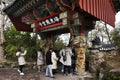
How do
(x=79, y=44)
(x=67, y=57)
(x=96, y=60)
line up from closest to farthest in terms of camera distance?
(x=79, y=44)
(x=67, y=57)
(x=96, y=60)

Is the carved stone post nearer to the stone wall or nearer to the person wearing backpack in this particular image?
the person wearing backpack

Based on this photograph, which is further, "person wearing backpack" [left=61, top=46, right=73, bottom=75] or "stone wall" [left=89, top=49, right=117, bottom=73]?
"stone wall" [left=89, top=49, right=117, bottom=73]

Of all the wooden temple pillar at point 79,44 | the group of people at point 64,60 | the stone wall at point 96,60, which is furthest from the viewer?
the stone wall at point 96,60

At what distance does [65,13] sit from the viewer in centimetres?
1021

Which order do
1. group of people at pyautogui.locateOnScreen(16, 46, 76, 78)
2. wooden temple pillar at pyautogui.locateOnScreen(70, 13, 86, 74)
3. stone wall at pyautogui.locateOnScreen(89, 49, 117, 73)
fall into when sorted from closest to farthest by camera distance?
wooden temple pillar at pyautogui.locateOnScreen(70, 13, 86, 74)
group of people at pyautogui.locateOnScreen(16, 46, 76, 78)
stone wall at pyautogui.locateOnScreen(89, 49, 117, 73)

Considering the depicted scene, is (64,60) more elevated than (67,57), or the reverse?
(67,57)

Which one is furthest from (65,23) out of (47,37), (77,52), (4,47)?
(4,47)

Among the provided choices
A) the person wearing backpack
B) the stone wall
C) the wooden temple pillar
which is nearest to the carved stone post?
the wooden temple pillar

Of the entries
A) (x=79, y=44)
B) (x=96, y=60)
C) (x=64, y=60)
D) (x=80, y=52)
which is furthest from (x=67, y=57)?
(x=96, y=60)

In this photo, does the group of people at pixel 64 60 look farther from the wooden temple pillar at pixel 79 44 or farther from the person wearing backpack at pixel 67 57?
the wooden temple pillar at pixel 79 44

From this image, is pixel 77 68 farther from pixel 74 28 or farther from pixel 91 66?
pixel 74 28

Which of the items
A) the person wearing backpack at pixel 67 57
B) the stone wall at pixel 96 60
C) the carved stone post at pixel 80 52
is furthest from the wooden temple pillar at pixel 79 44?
the stone wall at pixel 96 60

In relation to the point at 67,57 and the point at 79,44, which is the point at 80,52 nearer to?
the point at 79,44

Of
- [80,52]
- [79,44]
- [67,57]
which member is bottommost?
[67,57]
